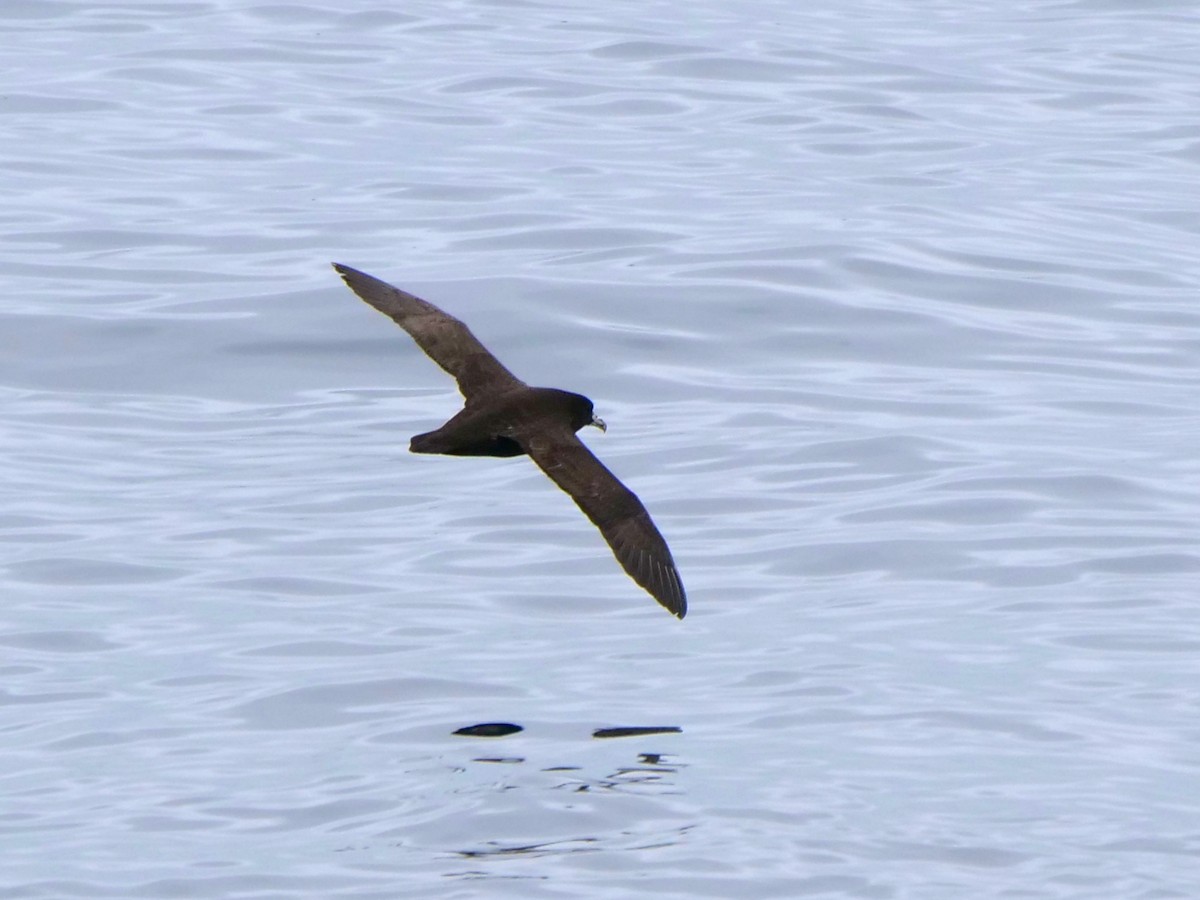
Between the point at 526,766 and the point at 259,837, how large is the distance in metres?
1.00

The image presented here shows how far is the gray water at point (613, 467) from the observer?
805 cm

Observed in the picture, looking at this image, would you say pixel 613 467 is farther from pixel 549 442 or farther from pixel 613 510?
pixel 613 510

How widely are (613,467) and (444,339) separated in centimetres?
168

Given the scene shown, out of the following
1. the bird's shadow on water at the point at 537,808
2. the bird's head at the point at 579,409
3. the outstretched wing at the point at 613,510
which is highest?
the bird's head at the point at 579,409

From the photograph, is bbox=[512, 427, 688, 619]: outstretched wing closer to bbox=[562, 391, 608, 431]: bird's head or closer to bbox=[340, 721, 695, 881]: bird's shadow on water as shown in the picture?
bbox=[562, 391, 608, 431]: bird's head

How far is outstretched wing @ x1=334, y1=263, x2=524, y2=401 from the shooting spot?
1018 cm

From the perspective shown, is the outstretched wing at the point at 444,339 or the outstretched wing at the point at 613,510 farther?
the outstretched wing at the point at 444,339

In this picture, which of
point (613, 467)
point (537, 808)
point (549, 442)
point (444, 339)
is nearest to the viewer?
point (537, 808)

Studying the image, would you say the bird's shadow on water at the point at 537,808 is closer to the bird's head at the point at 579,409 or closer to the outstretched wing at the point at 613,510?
the outstretched wing at the point at 613,510

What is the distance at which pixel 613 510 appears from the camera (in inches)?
358

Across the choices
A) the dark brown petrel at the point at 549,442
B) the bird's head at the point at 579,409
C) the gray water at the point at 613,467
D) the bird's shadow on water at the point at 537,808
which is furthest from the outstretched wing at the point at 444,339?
the bird's shadow on water at the point at 537,808

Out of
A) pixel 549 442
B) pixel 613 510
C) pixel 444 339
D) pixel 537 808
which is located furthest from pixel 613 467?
pixel 537 808

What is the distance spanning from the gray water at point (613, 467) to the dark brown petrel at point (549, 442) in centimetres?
54

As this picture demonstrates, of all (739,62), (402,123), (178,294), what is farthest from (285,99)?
(178,294)
